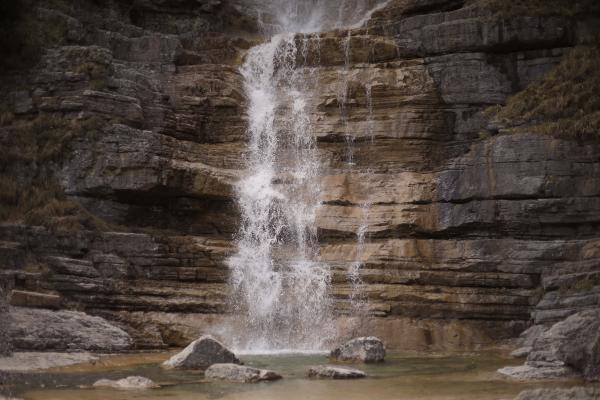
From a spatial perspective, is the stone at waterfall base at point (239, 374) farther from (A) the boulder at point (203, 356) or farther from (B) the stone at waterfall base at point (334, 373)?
(A) the boulder at point (203, 356)

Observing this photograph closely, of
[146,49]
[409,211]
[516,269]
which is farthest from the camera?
[146,49]

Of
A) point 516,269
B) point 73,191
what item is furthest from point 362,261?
point 73,191

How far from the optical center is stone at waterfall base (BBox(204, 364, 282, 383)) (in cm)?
1745

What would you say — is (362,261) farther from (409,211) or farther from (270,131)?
(270,131)

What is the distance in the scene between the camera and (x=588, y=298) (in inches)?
905

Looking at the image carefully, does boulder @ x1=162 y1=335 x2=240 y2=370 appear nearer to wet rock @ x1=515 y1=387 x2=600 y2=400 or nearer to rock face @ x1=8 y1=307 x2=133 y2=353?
rock face @ x1=8 y1=307 x2=133 y2=353

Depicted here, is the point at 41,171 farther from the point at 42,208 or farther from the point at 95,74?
the point at 95,74

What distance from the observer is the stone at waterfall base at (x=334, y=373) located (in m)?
17.8

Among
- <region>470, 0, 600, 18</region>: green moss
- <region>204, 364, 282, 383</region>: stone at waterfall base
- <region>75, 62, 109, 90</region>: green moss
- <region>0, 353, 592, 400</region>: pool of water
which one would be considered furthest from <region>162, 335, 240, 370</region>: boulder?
<region>470, 0, 600, 18</region>: green moss

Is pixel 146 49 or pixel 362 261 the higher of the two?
pixel 146 49

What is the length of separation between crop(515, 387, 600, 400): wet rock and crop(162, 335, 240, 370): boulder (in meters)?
8.49

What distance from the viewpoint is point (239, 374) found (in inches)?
691

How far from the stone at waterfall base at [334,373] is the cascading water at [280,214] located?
697cm

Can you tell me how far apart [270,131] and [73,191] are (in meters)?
8.04
